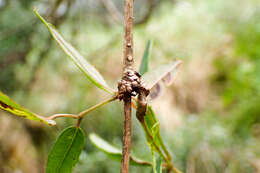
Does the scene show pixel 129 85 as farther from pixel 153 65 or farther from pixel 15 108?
pixel 153 65

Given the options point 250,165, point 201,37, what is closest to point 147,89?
point 250,165

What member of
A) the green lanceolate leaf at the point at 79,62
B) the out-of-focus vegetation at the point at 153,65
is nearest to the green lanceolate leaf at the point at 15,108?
the green lanceolate leaf at the point at 79,62

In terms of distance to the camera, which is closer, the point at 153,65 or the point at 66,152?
the point at 66,152

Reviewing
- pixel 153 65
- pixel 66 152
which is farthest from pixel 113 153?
pixel 153 65

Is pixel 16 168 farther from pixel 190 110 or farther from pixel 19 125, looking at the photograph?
pixel 190 110

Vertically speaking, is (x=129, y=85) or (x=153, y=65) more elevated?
(x=153, y=65)

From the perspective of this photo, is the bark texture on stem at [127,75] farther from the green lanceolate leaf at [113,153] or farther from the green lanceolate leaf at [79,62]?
the green lanceolate leaf at [113,153]

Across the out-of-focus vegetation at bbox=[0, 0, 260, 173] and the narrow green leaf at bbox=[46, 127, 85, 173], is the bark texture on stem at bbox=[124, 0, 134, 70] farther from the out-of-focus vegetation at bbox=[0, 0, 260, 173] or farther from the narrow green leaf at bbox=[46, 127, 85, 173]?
the out-of-focus vegetation at bbox=[0, 0, 260, 173]

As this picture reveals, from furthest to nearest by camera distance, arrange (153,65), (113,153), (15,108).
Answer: (153,65)
(113,153)
(15,108)
